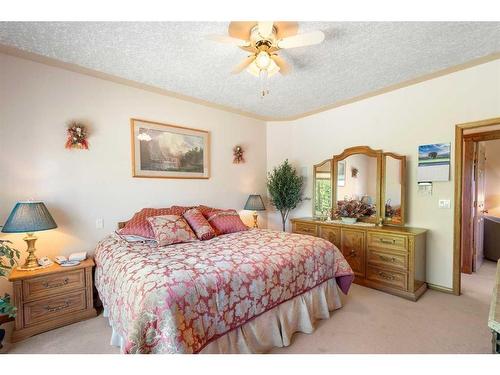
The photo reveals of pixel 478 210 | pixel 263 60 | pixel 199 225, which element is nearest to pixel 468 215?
pixel 478 210

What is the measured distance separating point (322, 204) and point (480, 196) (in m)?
2.67

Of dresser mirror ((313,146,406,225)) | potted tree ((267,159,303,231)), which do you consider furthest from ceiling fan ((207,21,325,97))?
potted tree ((267,159,303,231))

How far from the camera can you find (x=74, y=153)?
2.58 meters

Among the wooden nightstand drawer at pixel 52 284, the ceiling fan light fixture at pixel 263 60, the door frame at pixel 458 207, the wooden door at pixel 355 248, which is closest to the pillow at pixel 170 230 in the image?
the wooden nightstand drawer at pixel 52 284

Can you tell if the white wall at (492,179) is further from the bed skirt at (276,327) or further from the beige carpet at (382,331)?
the bed skirt at (276,327)

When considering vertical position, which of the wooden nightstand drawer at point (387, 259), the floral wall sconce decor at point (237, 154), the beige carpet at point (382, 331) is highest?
the floral wall sconce decor at point (237, 154)

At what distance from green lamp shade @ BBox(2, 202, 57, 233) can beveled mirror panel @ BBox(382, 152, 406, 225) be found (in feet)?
12.7

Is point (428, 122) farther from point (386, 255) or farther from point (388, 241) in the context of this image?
point (386, 255)

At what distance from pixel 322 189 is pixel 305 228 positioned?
753 mm

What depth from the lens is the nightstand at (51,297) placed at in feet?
6.51

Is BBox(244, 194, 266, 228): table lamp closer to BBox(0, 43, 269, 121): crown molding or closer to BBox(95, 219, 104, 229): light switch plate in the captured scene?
BBox(0, 43, 269, 121): crown molding

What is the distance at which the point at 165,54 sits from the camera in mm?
2271

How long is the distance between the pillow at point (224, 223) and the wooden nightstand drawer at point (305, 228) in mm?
1165

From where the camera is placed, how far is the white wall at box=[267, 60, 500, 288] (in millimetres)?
2605
